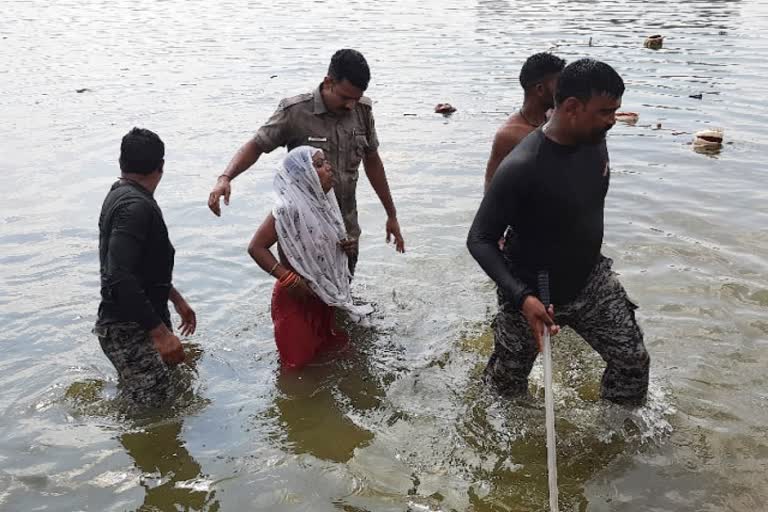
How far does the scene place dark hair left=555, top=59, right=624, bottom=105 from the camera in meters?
3.40

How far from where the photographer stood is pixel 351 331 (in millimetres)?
5891

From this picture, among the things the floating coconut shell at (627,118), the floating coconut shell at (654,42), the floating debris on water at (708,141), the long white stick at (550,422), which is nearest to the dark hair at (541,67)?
the long white stick at (550,422)

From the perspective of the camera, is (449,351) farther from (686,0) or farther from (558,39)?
(686,0)

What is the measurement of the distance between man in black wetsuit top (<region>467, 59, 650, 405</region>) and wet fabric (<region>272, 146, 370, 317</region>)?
1.37 meters

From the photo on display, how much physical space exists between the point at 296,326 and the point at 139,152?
1.58m

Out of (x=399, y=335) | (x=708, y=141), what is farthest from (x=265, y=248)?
(x=708, y=141)

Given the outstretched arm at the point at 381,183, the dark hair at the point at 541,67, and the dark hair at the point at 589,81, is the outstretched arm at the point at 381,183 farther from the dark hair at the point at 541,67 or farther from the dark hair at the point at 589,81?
the dark hair at the point at 589,81

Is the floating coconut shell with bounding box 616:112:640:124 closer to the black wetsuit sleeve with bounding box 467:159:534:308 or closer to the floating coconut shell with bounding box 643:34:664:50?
the floating coconut shell with bounding box 643:34:664:50

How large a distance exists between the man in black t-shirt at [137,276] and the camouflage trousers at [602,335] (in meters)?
1.83

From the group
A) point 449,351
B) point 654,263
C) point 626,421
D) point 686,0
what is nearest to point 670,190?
point 654,263

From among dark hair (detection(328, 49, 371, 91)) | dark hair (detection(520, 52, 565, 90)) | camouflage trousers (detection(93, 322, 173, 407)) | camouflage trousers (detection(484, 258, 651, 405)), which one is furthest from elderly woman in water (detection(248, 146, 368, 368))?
dark hair (detection(520, 52, 565, 90))

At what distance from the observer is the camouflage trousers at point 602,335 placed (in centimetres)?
392

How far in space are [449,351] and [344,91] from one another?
6.60 ft

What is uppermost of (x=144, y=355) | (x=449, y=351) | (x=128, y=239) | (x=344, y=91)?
(x=344, y=91)
